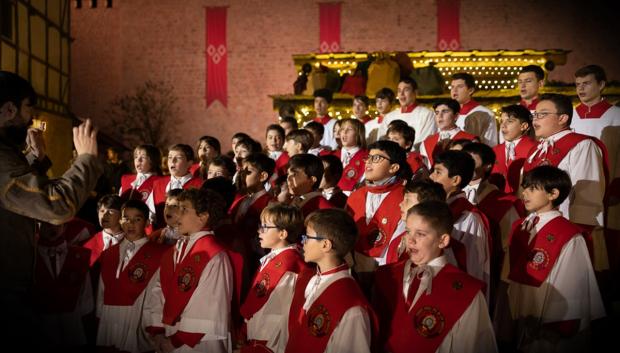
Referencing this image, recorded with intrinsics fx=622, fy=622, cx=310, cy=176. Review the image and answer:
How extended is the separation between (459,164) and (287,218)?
1.36 meters

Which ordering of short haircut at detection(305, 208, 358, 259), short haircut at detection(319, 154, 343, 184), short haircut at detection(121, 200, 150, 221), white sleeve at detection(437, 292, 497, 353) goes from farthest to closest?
short haircut at detection(319, 154, 343, 184), short haircut at detection(121, 200, 150, 221), short haircut at detection(305, 208, 358, 259), white sleeve at detection(437, 292, 497, 353)

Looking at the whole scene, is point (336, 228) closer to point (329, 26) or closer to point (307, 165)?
point (307, 165)

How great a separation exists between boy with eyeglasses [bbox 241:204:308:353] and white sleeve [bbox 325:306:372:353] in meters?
0.63

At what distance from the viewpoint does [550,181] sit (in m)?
4.02

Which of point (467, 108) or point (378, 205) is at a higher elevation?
point (467, 108)

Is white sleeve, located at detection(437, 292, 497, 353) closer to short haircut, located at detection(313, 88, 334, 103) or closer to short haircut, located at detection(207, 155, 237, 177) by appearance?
short haircut, located at detection(207, 155, 237, 177)

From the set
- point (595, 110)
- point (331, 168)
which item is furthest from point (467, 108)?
point (331, 168)

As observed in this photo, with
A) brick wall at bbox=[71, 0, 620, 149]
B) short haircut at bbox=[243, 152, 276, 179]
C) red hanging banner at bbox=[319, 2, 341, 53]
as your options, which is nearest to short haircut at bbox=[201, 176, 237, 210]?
short haircut at bbox=[243, 152, 276, 179]

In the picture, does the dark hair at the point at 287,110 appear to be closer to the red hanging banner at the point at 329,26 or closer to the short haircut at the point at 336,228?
the short haircut at the point at 336,228

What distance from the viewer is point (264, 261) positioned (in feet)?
13.1

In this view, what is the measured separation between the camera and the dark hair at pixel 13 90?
10.1 feet

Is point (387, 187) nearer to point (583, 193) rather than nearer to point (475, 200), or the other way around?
point (475, 200)

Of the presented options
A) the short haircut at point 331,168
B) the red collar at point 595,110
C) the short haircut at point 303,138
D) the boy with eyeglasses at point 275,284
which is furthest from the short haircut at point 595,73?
the boy with eyeglasses at point 275,284

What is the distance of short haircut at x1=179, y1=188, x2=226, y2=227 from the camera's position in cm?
421
